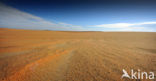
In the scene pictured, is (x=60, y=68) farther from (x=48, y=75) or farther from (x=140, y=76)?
(x=140, y=76)

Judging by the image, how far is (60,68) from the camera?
3.23 metres

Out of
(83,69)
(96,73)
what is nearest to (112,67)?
(96,73)

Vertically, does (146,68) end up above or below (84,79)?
above

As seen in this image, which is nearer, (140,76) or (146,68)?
(140,76)

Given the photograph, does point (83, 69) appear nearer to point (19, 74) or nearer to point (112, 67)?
point (112, 67)

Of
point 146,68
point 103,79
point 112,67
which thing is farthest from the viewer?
point 112,67

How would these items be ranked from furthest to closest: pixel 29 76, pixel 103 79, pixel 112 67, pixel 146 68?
pixel 112 67 < pixel 146 68 < pixel 29 76 < pixel 103 79

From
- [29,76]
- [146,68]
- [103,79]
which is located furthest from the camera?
[146,68]

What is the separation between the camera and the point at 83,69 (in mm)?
3025

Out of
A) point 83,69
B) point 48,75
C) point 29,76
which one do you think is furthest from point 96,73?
point 29,76

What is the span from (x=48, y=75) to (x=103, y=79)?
7.56 ft

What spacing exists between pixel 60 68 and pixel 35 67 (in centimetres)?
127

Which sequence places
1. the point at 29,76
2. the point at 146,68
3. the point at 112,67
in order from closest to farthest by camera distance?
1. the point at 29,76
2. the point at 146,68
3. the point at 112,67

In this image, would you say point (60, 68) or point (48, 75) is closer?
point (48, 75)
